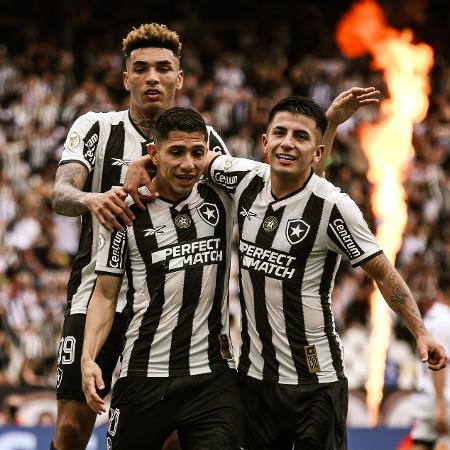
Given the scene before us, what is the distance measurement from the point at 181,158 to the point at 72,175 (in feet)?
2.78

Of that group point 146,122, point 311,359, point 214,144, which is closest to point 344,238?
point 311,359

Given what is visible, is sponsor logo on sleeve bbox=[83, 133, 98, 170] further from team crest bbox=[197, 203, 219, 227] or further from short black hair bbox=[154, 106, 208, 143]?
team crest bbox=[197, 203, 219, 227]

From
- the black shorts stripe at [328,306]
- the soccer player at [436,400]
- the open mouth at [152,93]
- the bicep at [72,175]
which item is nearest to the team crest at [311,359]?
the black shorts stripe at [328,306]

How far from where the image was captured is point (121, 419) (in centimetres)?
616

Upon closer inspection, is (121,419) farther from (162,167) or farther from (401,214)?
(401,214)

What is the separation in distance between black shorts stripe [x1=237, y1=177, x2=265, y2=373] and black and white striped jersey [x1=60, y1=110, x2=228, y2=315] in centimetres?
53

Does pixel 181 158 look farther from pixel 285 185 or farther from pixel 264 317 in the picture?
pixel 264 317

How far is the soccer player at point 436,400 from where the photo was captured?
9.42 m

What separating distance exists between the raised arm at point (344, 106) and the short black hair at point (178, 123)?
0.78m

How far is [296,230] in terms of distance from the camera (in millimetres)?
6117

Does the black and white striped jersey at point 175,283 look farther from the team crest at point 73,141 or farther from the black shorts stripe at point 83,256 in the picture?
the team crest at point 73,141

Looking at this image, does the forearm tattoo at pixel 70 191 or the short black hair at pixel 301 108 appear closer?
the short black hair at pixel 301 108

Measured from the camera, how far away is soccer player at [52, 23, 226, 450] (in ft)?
22.2

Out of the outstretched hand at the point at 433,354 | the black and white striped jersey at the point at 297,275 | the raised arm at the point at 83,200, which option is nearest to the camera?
the outstretched hand at the point at 433,354
